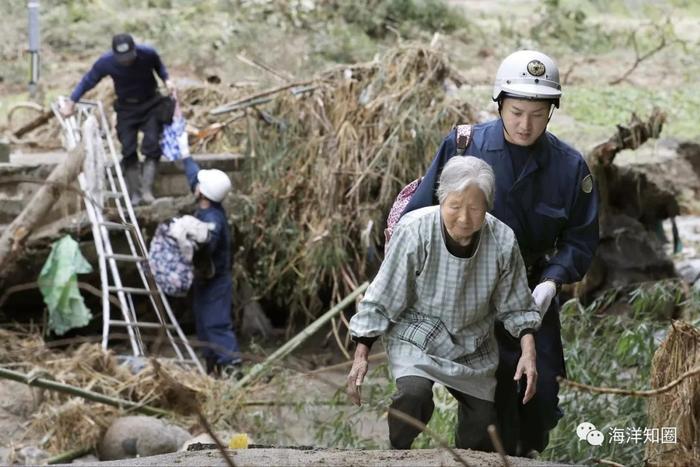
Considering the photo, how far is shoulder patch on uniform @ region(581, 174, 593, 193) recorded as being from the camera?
15.9ft

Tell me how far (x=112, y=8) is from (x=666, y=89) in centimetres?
863

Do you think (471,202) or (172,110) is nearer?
(471,202)

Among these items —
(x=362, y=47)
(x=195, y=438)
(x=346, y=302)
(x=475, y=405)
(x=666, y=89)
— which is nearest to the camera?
(x=475, y=405)

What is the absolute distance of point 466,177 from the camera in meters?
4.22

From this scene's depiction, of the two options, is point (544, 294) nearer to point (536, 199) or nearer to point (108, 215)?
point (536, 199)

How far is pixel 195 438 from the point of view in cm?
805

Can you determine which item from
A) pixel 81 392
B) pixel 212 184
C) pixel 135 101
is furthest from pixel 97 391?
pixel 135 101

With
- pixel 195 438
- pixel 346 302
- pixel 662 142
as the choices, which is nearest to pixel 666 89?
pixel 662 142

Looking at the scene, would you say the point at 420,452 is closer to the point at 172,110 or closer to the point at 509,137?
the point at 509,137

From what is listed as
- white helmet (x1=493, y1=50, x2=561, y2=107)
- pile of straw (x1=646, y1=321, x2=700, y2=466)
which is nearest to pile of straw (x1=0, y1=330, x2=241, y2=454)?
white helmet (x1=493, y1=50, x2=561, y2=107)

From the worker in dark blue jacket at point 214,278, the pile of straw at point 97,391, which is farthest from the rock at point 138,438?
the worker in dark blue jacket at point 214,278

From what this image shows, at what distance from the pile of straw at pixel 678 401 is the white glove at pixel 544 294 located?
823 millimetres

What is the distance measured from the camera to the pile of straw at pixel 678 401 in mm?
3566

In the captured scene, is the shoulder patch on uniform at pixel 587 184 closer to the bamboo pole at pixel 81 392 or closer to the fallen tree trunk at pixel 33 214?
the bamboo pole at pixel 81 392
